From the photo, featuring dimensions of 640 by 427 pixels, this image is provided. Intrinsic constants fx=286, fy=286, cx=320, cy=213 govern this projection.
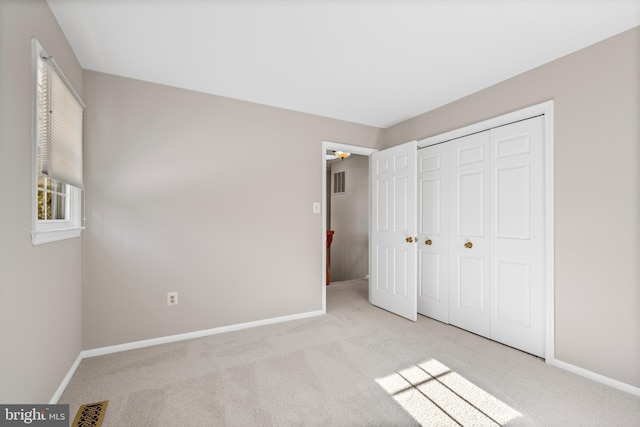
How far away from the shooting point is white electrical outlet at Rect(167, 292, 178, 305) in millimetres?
2699

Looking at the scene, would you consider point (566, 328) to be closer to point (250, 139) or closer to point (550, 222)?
point (550, 222)

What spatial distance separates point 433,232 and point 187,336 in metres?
2.82

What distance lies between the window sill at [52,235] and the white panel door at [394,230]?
302cm

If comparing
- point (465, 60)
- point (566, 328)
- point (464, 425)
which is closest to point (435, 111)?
point (465, 60)

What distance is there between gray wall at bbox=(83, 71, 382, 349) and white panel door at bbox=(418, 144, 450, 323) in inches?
48.0

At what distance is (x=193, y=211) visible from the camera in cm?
280

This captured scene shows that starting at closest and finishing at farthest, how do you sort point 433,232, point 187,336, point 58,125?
point 58,125 → point 187,336 → point 433,232

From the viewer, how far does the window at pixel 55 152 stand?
1573 millimetres

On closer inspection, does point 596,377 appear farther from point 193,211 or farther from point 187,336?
point 193,211

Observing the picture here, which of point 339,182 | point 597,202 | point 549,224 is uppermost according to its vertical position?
point 339,182

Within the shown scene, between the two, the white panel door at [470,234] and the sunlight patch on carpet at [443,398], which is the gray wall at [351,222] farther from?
the sunlight patch on carpet at [443,398]

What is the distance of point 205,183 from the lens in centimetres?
286

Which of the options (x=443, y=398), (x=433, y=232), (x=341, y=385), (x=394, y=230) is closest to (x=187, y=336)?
(x=341, y=385)

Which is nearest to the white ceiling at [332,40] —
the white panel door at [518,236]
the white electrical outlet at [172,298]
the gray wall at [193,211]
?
the gray wall at [193,211]
